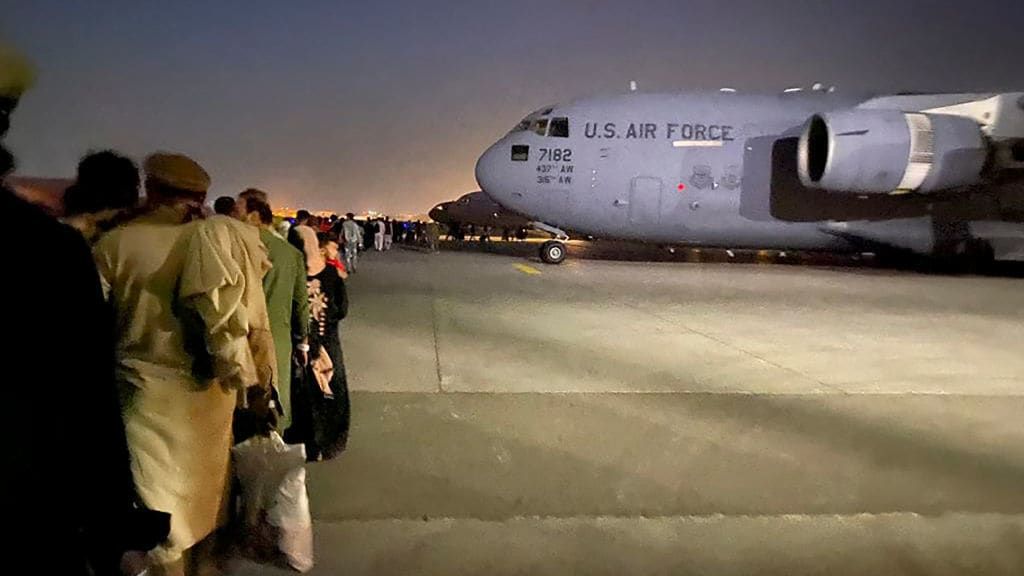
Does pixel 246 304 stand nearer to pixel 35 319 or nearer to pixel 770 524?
pixel 35 319

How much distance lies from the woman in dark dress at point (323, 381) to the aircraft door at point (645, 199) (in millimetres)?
14286

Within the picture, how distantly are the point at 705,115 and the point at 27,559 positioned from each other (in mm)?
→ 18993

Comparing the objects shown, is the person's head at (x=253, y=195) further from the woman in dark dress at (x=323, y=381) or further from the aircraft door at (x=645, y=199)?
the aircraft door at (x=645, y=199)

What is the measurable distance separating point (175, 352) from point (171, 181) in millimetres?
624

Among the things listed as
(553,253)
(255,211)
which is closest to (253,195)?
(255,211)

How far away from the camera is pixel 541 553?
408 centimetres

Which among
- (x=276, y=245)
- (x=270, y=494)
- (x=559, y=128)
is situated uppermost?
(x=559, y=128)

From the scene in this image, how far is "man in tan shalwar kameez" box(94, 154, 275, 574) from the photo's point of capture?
296 cm

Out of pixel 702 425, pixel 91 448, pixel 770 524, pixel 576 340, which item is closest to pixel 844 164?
pixel 576 340

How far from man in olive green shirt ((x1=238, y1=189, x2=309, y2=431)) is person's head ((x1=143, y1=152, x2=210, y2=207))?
1.17m

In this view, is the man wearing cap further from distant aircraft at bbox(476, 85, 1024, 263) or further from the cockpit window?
the cockpit window

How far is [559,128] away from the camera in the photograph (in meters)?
19.5

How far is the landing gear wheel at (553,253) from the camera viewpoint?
21.0 meters

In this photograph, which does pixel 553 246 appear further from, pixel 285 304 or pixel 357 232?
pixel 285 304
